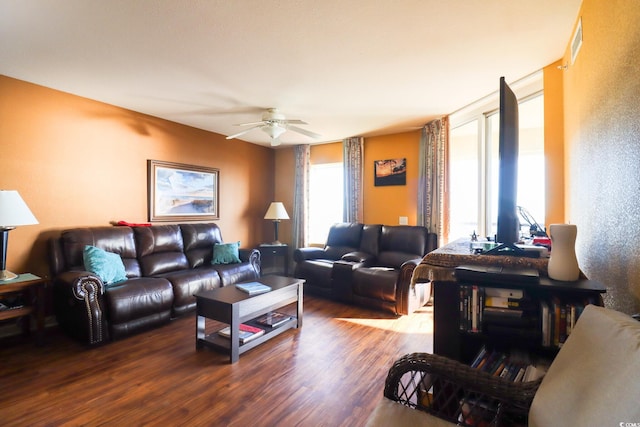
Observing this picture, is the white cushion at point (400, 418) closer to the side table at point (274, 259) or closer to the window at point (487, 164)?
the window at point (487, 164)

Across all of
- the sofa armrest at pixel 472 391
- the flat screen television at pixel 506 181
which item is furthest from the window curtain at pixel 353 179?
the sofa armrest at pixel 472 391

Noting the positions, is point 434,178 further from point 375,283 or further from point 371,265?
point 375,283

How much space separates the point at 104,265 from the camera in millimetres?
2850

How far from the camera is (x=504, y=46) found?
2.21 meters

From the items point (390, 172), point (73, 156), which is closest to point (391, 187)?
point (390, 172)

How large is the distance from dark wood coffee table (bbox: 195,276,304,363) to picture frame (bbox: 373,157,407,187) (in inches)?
102

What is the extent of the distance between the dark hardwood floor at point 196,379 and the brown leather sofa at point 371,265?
1.70ft

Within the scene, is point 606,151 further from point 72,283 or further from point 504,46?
point 72,283

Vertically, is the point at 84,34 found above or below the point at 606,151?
above

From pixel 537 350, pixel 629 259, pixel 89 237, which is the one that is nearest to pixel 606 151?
pixel 629 259

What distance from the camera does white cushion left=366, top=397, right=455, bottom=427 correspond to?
1062mm

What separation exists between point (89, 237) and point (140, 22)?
89.1 inches

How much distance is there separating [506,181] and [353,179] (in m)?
3.60

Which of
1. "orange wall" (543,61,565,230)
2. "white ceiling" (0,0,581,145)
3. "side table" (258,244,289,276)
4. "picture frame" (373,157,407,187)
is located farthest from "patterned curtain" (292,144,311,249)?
"orange wall" (543,61,565,230)
